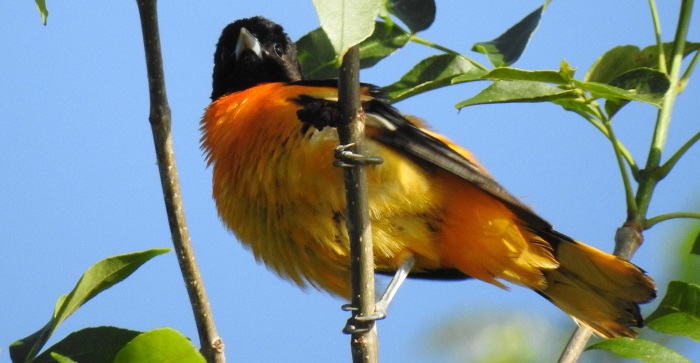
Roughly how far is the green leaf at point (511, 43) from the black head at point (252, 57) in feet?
5.05

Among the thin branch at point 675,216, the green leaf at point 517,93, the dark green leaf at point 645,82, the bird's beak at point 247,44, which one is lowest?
the thin branch at point 675,216

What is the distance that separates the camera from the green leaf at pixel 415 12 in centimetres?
317

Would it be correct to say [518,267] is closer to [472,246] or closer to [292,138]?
[472,246]

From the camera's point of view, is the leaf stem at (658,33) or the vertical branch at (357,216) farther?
the leaf stem at (658,33)

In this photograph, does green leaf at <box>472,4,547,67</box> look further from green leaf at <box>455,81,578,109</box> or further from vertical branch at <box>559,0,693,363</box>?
vertical branch at <box>559,0,693,363</box>

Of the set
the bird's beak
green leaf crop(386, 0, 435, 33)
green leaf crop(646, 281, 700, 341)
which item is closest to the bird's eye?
the bird's beak

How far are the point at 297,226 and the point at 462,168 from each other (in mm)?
663

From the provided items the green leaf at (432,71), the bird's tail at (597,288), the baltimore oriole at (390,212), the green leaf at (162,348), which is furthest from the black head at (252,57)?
the green leaf at (162,348)

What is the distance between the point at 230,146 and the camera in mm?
3584

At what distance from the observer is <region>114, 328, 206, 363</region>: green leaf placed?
1.72 m

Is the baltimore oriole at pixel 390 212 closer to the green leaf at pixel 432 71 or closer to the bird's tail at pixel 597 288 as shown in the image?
the bird's tail at pixel 597 288

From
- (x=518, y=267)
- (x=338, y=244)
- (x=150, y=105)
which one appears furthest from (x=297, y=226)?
(x=150, y=105)

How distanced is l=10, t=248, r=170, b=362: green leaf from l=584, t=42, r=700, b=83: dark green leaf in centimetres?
207

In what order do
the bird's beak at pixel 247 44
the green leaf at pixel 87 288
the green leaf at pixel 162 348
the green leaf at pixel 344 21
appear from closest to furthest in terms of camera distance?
the green leaf at pixel 344 21
the green leaf at pixel 162 348
the green leaf at pixel 87 288
the bird's beak at pixel 247 44
